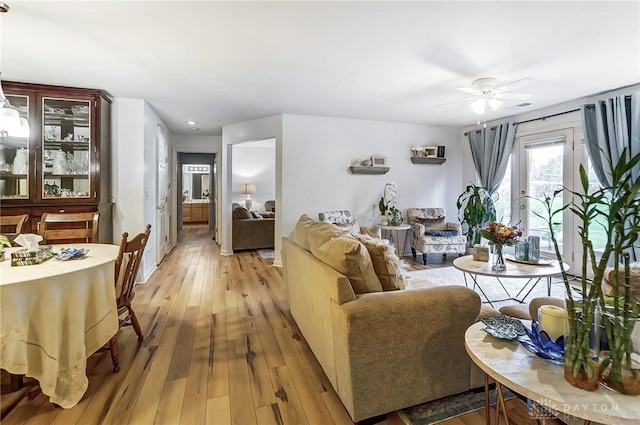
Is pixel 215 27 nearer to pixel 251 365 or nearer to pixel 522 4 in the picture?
pixel 522 4

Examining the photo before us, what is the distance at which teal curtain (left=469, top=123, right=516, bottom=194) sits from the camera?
5062 millimetres

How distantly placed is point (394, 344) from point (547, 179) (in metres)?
4.49

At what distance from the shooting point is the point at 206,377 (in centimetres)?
197

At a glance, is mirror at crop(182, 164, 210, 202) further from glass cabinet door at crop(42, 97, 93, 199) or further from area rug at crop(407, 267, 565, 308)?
area rug at crop(407, 267, 565, 308)

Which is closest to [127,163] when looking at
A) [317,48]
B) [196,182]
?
[317,48]

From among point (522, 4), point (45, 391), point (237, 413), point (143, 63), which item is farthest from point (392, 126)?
point (45, 391)

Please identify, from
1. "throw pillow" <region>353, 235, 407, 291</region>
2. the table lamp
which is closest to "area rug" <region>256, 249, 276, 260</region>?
the table lamp

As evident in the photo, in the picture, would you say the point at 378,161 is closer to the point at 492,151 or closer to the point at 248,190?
the point at 492,151

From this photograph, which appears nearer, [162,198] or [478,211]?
[478,211]

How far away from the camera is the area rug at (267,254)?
5.44 metres

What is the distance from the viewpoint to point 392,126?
18.3 feet

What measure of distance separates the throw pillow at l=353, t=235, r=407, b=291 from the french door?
330 centimetres

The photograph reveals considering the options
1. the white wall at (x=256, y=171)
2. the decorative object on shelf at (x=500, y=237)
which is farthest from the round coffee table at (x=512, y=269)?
the white wall at (x=256, y=171)

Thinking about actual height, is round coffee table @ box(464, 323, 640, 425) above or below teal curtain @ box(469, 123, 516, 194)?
below
